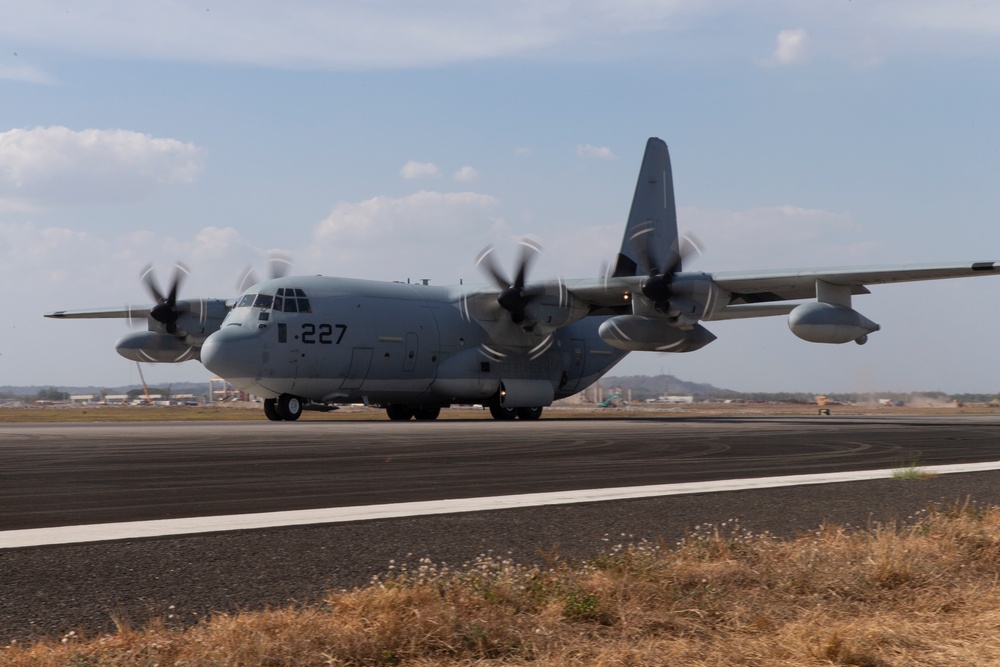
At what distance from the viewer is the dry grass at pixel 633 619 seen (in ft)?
15.3

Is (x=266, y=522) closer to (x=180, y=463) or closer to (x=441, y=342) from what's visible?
(x=180, y=463)

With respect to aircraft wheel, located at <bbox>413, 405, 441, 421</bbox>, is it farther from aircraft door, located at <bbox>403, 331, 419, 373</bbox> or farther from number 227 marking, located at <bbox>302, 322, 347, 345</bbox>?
number 227 marking, located at <bbox>302, 322, 347, 345</bbox>

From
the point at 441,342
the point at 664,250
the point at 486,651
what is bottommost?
the point at 486,651

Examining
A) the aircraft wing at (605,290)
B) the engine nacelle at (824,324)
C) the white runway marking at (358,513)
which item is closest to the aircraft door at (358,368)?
the aircraft wing at (605,290)

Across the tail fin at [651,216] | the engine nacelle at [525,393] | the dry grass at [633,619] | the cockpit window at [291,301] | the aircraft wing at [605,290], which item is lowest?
the dry grass at [633,619]

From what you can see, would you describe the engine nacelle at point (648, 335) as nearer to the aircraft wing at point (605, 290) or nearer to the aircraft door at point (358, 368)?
Result: the aircraft wing at point (605, 290)

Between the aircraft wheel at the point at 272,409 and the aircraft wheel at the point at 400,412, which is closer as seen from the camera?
the aircraft wheel at the point at 272,409

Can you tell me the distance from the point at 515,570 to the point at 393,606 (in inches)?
55.1

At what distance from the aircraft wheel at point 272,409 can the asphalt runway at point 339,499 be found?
11.9 metres

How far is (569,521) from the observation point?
9.30 metres

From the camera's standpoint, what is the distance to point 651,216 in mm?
44844

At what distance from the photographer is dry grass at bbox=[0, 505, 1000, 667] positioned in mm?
4668

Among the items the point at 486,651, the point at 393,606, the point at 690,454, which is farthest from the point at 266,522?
the point at 690,454

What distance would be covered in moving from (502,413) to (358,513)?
31.4 m
